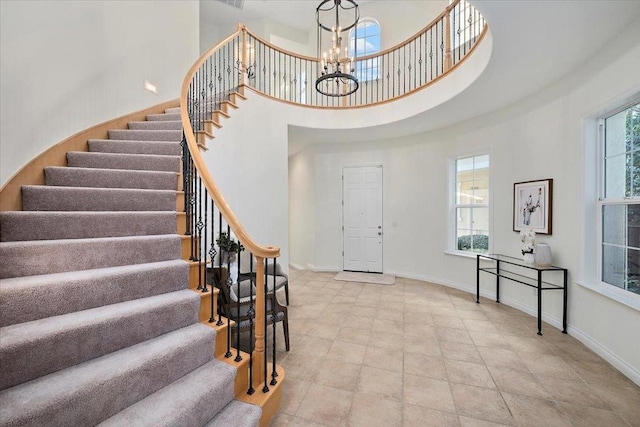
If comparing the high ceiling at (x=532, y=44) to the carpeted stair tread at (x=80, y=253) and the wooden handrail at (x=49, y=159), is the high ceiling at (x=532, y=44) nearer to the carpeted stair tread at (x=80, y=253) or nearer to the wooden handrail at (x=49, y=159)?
the carpeted stair tread at (x=80, y=253)

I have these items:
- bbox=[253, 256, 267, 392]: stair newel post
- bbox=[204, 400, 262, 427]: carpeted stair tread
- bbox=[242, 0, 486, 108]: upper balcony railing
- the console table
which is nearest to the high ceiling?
bbox=[242, 0, 486, 108]: upper balcony railing

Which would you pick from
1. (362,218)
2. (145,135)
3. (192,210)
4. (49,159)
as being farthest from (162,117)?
(362,218)

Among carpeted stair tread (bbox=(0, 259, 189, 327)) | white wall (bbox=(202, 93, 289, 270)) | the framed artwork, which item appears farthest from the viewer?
white wall (bbox=(202, 93, 289, 270))

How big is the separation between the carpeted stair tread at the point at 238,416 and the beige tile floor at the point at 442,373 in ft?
0.84

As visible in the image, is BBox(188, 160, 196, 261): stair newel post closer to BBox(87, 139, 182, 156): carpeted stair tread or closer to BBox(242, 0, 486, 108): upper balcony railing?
BBox(87, 139, 182, 156): carpeted stair tread

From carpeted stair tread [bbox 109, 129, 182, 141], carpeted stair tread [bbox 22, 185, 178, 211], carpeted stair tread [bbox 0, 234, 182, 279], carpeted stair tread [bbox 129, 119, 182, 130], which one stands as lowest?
carpeted stair tread [bbox 0, 234, 182, 279]

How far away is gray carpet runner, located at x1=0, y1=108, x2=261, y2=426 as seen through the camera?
3.95ft

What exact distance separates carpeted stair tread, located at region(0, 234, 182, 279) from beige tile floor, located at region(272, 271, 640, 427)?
1425 millimetres

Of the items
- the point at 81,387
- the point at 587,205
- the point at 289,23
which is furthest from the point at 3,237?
the point at 289,23

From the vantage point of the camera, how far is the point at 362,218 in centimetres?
585

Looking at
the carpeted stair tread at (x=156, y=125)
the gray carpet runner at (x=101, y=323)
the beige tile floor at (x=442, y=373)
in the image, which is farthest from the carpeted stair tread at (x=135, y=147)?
the beige tile floor at (x=442, y=373)

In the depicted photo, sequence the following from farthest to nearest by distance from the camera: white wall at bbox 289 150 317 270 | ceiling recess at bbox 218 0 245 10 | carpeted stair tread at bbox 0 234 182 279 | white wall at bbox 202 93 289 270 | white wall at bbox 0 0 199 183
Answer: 1. white wall at bbox 289 150 317 270
2. ceiling recess at bbox 218 0 245 10
3. white wall at bbox 202 93 289 270
4. white wall at bbox 0 0 199 183
5. carpeted stair tread at bbox 0 234 182 279

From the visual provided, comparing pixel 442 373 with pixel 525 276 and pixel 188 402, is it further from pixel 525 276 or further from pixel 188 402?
pixel 525 276

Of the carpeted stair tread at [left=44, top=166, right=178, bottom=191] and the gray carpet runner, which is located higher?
the carpeted stair tread at [left=44, top=166, right=178, bottom=191]
